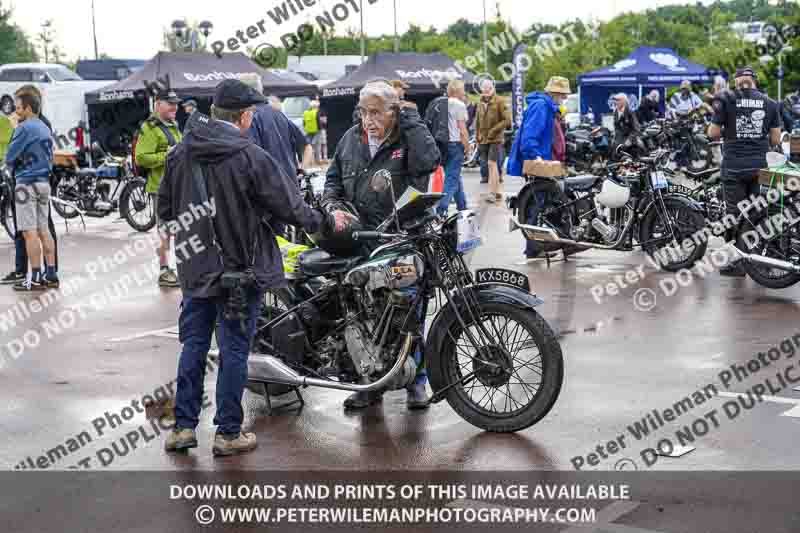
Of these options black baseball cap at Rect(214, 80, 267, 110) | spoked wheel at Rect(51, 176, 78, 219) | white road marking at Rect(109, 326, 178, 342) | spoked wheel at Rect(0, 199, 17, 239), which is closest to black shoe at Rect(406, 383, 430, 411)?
black baseball cap at Rect(214, 80, 267, 110)

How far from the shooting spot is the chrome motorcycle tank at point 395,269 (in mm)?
5801

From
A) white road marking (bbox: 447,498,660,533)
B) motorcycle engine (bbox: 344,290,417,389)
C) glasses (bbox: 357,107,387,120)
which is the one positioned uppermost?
glasses (bbox: 357,107,387,120)

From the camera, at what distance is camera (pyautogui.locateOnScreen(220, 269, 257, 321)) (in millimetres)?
5434

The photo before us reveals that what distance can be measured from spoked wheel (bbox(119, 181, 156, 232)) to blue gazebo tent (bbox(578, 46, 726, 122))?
1644 cm

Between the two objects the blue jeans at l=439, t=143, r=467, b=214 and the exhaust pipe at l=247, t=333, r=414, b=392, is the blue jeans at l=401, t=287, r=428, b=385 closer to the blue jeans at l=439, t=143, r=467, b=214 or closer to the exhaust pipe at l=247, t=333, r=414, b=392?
the exhaust pipe at l=247, t=333, r=414, b=392

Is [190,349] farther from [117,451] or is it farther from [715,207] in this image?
[715,207]

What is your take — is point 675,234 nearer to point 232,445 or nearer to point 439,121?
point 439,121

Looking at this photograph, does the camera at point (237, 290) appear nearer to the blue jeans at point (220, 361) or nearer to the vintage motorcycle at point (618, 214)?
the blue jeans at point (220, 361)

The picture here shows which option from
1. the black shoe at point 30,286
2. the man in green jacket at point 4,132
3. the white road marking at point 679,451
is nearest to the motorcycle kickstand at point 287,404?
the white road marking at point 679,451

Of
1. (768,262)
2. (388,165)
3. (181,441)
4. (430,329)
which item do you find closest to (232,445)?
(181,441)

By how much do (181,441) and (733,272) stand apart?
260 inches

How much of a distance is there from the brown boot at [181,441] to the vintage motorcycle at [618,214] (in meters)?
6.35

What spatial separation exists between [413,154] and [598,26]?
5220 cm

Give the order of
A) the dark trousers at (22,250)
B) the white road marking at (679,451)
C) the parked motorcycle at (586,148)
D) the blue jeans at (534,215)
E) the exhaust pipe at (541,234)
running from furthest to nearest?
1. the parked motorcycle at (586,148)
2. the blue jeans at (534,215)
3. the exhaust pipe at (541,234)
4. the dark trousers at (22,250)
5. the white road marking at (679,451)
